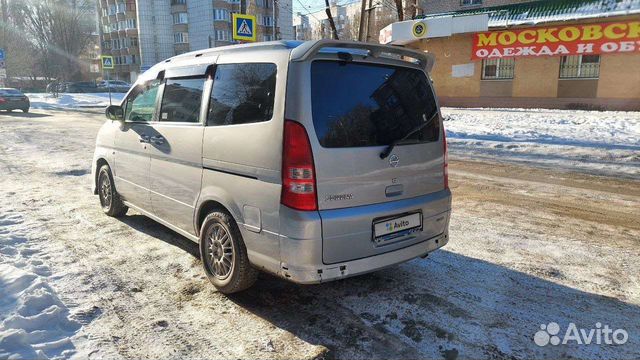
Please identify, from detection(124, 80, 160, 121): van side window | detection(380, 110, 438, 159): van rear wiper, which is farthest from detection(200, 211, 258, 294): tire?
detection(124, 80, 160, 121): van side window

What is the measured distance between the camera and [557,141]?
11430mm

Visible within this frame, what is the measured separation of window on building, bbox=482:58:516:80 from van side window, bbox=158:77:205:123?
20894mm

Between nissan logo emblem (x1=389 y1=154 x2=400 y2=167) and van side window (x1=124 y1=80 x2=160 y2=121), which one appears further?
van side window (x1=124 y1=80 x2=160 y2=121)

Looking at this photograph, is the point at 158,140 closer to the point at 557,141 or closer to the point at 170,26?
the point at 557,141

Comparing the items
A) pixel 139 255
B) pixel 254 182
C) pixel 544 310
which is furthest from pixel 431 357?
pixel 139 255

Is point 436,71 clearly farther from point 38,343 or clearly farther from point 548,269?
point 38,343

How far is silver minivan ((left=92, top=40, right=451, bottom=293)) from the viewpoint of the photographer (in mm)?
3053

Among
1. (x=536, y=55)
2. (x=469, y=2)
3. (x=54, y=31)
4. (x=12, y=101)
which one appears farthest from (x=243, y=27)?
(x=54, y=31)

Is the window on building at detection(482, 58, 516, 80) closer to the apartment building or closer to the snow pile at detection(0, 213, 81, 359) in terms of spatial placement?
the snow pile at detection(0, 213, 81, 359)

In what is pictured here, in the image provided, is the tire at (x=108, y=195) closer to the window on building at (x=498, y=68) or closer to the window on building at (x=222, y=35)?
the window on building at (x=498, y=68)

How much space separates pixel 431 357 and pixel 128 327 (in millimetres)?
2158

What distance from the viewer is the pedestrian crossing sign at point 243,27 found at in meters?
13.7

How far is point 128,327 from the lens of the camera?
3.22 m

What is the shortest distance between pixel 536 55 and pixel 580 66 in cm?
193
